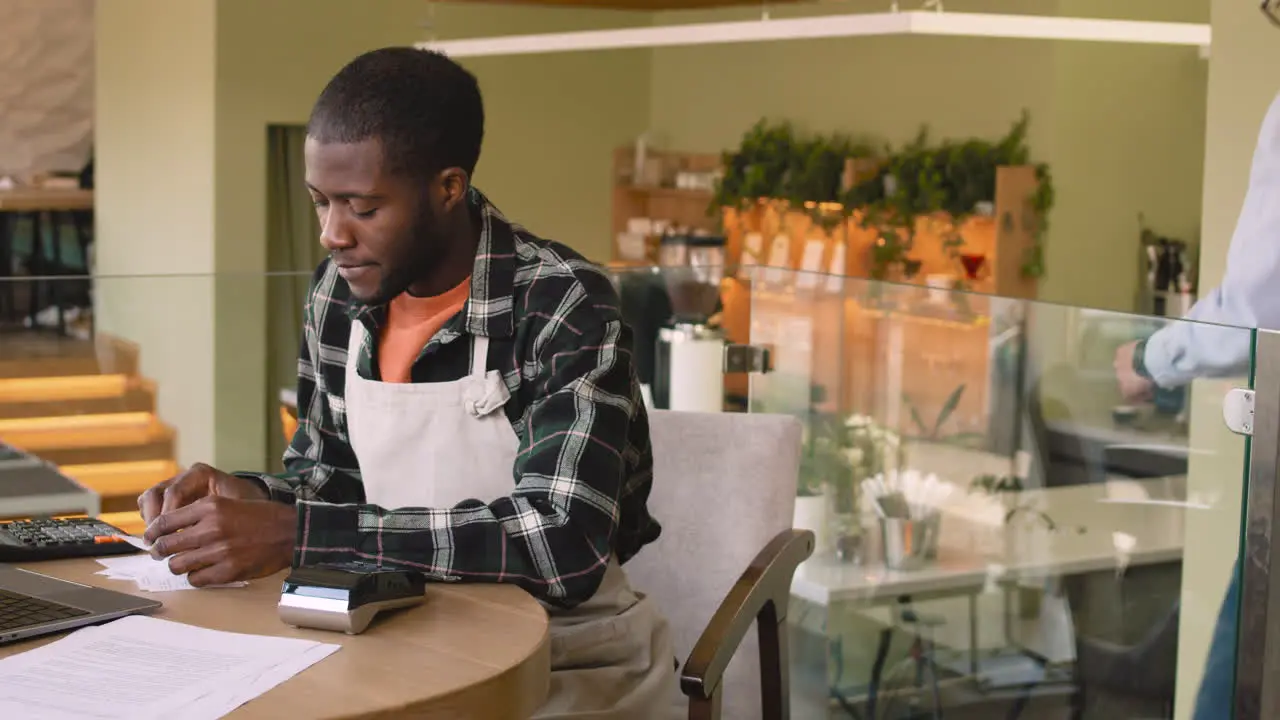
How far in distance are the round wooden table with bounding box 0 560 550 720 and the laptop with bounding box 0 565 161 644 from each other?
0.06ft

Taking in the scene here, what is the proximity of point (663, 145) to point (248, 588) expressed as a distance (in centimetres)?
762

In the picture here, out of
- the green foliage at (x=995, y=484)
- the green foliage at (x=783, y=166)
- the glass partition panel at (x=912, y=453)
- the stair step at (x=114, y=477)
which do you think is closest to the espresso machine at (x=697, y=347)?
the glass partition panel at (x=912, y=453)

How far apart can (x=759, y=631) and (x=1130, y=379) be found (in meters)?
0.87

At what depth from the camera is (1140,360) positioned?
229cm

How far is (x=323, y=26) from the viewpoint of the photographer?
7355 millimetres

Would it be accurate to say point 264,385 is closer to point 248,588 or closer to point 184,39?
point 248,588

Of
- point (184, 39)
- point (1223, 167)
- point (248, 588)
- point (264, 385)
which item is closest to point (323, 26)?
point (184, 39)

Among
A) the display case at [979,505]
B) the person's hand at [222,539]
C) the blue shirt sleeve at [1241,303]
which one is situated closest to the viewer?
the person's hand at [222,539]

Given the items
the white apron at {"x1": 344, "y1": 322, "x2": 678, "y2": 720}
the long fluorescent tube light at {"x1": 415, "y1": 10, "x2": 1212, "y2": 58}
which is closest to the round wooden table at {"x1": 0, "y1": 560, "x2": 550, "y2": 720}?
the white apron at {"x1": 344, "y1": 322, "x2": 678, "y2": 720}

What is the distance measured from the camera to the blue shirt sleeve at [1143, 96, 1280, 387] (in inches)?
83.4

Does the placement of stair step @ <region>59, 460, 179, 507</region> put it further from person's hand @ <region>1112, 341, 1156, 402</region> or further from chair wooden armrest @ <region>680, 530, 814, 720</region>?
person's hand @ <region>1112, 341, 1156, 402</region>

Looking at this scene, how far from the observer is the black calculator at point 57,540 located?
1492 millimetres

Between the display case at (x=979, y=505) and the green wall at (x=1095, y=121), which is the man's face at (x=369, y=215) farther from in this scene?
the green wall at (x=1095, y=121)

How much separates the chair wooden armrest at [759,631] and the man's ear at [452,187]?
50cm
